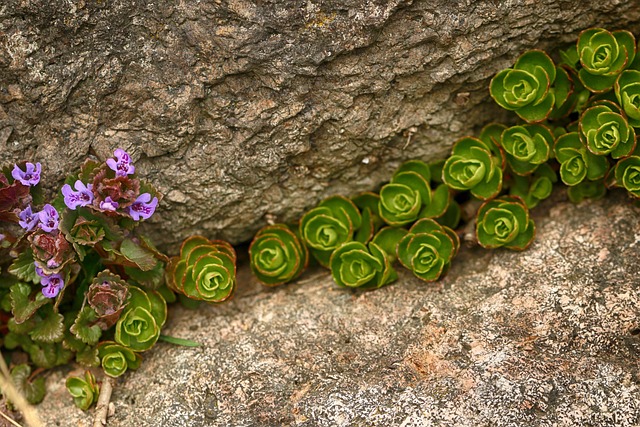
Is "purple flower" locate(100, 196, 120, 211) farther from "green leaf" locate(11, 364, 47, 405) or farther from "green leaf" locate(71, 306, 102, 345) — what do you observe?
"green leaf" locate(11, 364, 47, 405)

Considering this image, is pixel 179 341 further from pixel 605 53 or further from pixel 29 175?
pixel 605 53

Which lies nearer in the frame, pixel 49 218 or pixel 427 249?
pixel 49 218

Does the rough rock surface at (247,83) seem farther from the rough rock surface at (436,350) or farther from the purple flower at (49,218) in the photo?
the rough rock surface at (436,350)

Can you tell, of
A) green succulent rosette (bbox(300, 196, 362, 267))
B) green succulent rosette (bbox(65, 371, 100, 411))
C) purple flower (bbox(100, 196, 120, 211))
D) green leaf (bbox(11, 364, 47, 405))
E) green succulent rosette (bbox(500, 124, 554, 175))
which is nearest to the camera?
purple flower (bbox(100, 196, 120, 211))

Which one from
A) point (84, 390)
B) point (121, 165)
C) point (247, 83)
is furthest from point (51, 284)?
point (247, 83)

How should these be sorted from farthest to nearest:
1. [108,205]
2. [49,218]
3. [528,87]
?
1. [528,87]
2. [49,218]
3. [108,205]

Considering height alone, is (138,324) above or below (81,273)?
below

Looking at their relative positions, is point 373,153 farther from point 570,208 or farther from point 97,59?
point 97,59

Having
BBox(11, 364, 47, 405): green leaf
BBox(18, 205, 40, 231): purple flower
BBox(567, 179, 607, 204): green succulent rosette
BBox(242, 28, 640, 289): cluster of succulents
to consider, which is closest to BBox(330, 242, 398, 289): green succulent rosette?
BBox(242, 28, 640, 289): cluster of succulents
